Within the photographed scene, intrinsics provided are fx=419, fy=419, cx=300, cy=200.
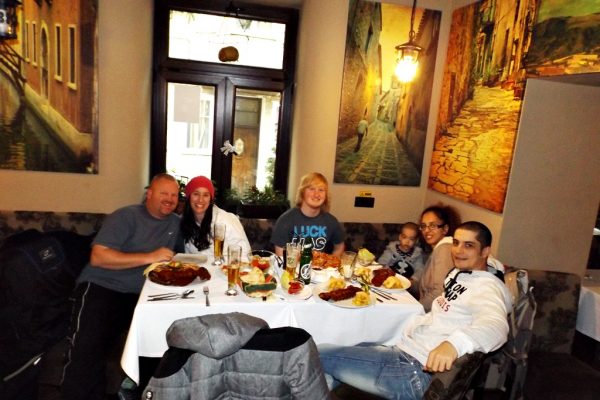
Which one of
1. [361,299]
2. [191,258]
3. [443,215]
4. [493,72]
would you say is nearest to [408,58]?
[493,72]

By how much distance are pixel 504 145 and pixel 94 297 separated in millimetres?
3241

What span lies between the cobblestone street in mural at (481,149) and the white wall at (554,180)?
0.11 meters

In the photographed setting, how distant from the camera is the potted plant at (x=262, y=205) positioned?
512 cm

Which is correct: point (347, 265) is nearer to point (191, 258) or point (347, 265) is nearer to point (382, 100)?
point (191, 258)

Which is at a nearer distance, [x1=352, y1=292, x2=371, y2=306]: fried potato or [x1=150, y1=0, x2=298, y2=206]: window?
[x1=352, y1=292, x2=371, y2=306]: fried potato

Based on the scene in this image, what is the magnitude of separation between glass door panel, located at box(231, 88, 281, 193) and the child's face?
2.60 meters

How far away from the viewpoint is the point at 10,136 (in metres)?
4.09

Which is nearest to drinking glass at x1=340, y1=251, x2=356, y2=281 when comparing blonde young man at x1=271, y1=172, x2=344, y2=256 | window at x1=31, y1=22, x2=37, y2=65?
blonde young man at x1=271, y1=172, x2=344, y2=256

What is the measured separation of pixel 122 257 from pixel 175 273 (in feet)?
1.76

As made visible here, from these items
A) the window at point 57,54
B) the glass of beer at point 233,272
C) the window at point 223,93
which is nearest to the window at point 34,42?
the window at point 57,54

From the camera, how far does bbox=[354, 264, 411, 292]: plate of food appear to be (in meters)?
2.50

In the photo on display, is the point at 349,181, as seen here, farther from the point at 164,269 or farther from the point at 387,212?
the point at 164,269

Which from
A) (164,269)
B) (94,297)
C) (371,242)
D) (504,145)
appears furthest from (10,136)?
(504,145)

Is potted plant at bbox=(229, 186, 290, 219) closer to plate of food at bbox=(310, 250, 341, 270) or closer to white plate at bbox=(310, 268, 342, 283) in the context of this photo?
plate of food at bbox=(310, 250, 341, 270)
